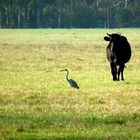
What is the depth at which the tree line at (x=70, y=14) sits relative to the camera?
110688 mm

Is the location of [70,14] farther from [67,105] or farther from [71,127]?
[71,127]

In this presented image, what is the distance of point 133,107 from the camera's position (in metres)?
13.7

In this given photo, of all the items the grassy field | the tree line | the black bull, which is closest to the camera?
the grassy field

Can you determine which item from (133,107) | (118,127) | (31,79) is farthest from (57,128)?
(31,79)

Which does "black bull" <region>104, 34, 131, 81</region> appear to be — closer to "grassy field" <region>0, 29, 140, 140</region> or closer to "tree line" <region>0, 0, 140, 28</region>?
"grassy field" <region>0, 29, 140, 140</region>

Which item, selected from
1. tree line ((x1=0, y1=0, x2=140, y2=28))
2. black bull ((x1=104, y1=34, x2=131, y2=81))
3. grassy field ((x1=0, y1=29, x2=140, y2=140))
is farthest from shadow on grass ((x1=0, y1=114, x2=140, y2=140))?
tree line ((x1=0, y1=0, x2=140, y2=28))

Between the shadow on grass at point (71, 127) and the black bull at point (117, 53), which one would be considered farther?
the black bull at point (117, 53)

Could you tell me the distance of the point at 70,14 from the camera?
11275 centimetres

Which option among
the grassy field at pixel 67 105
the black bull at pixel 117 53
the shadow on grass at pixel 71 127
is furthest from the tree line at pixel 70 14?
the shadow on grass at pixel 71 127

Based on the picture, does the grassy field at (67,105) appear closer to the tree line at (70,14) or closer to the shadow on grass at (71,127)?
the shadow on grass at (71,127)

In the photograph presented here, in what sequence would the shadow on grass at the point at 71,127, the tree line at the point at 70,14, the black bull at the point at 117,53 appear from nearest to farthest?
the shadow on grass at the point at 71,127
the black bull at the point at 117,53
the tree line at the point at 70,14

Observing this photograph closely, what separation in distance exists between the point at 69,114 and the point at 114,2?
10500cm

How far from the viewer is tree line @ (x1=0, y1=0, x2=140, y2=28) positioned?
110688mm

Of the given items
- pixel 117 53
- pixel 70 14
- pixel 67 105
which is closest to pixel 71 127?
pixel 67 105
